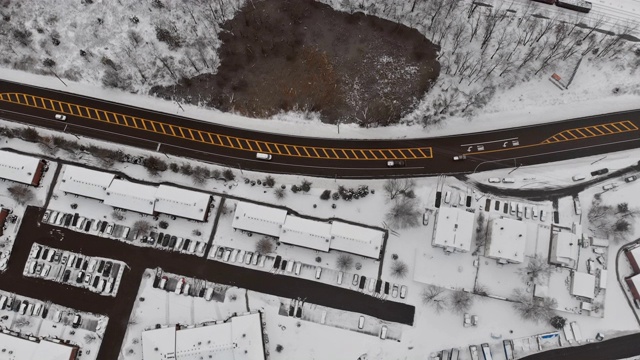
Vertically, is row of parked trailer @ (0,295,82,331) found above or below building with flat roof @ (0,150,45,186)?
below

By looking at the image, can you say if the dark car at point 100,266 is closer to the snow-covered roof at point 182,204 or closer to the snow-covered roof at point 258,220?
the snow-covered roof at point 182,204

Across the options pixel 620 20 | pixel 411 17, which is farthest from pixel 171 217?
pixel 620 20

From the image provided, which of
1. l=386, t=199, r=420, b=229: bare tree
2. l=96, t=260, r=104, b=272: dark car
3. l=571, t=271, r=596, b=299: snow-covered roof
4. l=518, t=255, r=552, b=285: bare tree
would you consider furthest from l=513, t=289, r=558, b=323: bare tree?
l=96, t=260, r=104, b=272: dark car

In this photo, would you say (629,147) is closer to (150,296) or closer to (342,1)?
(342,1)

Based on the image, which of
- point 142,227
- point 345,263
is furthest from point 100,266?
point 345,263

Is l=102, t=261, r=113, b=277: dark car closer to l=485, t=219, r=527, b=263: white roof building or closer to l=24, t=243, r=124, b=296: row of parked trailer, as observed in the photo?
l=24, t=243, r=124, b=296: row of parked trailer

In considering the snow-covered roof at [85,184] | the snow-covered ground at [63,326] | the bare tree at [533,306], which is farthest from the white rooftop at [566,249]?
the snow-covered roof at [85,184]

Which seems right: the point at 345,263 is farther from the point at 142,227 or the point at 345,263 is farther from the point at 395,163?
the point at 142,227
